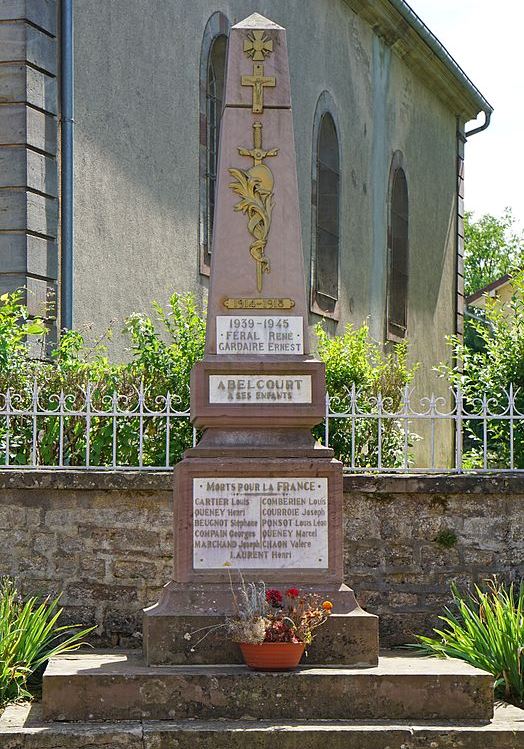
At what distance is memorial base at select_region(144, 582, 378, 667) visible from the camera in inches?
302

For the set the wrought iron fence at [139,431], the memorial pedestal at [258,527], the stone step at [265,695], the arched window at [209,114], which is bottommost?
the stone step at [265,695]

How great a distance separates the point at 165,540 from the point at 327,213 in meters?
9.31

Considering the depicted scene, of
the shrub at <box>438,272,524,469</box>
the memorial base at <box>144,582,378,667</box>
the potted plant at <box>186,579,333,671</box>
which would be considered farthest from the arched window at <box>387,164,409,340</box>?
the potted plant at <box>186,579,333,671</box>

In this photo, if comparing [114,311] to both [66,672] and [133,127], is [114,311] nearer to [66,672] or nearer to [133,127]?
[133,127]

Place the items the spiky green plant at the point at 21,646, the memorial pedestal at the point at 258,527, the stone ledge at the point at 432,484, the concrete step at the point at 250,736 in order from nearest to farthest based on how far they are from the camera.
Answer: the concrete step at the point at 250,736 → the spiky green plant at the point at 21,646 → the memorial pedestal at the point at 258,527 → the stone ledge at the point at 432,484

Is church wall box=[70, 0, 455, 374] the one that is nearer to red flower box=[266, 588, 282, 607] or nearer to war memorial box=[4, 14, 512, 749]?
war memorial box=[4, 14, 512, 749]

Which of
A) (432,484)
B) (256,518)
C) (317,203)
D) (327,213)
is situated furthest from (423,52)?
(256,518)

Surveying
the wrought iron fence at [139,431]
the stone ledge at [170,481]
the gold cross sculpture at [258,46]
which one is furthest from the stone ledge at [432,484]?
the gold cross sculpture at [258,46]

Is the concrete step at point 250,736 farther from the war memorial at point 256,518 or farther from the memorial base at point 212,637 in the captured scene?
the memorial base at point 212,637

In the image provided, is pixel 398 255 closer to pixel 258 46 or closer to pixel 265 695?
pixel 258 46

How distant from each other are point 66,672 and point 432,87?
16688 mm

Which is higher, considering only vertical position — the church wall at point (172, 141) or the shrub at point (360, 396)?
the church wall at point (172, 141)

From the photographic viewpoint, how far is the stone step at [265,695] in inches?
285

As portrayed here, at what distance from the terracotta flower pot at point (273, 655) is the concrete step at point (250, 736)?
0.36 meters
